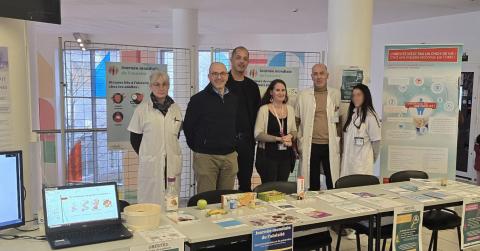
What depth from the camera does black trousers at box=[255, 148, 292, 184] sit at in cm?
384

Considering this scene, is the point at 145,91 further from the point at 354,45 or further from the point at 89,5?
the point at 89,5

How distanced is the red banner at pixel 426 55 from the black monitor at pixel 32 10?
145 inches

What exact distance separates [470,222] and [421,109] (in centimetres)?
210

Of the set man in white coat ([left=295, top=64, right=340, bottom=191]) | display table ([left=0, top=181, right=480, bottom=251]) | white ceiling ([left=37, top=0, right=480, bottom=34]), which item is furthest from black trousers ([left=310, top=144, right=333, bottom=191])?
white ceiling ([left=37, top=0, right=480, bottom=34])

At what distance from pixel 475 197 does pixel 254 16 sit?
5898 millimetres

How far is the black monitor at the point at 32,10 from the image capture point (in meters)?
2.45

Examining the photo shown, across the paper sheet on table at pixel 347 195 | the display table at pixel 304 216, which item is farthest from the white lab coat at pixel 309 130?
the paper sheet on table at pixel 347 195

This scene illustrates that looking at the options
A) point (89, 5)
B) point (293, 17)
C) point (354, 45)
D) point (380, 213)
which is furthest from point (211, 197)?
point (293, 17)

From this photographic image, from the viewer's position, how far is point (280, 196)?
288 cm

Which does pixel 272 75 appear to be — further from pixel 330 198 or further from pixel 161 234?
pixel 161 234

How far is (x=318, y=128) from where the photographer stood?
164 inches

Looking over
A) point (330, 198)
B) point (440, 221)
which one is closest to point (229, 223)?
point (330, 198)

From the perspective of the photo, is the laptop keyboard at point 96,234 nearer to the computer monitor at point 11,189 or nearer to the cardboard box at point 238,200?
the computer monitor at point 11,189

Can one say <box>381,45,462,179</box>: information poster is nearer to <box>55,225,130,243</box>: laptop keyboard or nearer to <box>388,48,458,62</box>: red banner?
<box>388,48,458,62</box>: red banner
